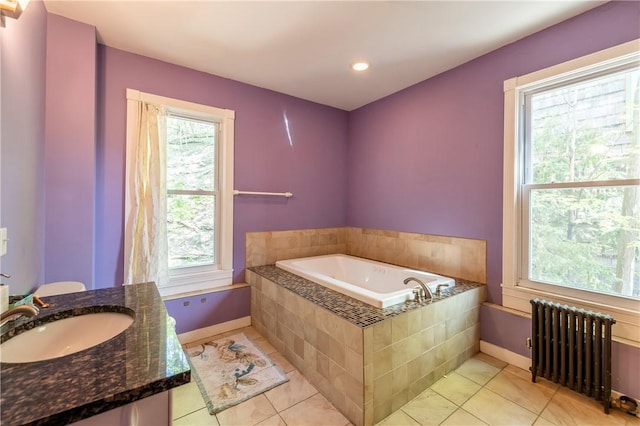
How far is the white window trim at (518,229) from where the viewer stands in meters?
1.68

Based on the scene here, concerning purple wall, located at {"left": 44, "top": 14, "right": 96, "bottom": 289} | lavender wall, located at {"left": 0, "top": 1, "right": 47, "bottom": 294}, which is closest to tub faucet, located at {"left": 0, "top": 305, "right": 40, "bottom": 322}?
lavender wall, located at {"left": 0, "top": 1, "right": 47, "bottom": 294}

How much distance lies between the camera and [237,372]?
206cm

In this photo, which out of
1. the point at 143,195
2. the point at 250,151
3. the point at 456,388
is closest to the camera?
the point at 456,388

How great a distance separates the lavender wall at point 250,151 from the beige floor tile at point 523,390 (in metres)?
2.23

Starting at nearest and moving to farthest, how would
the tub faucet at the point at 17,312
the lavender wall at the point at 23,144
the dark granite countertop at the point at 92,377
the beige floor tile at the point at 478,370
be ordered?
the dark granite countertop at the point at 92,377
the tub faucet at the point at 17,312
the lavender wall at the point at 23,144
the beige floor tile at the point at 478,370

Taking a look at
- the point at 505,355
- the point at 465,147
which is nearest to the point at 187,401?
the point at 505,355

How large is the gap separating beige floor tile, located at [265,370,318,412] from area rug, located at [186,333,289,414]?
5cm

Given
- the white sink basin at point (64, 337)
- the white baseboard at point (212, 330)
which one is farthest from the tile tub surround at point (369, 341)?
the white sink basin at point (64, 337)

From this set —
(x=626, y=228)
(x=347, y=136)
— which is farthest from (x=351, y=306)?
(x=347, y=136)

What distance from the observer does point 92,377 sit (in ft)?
2.28

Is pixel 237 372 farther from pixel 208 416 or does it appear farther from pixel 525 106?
pixel 525 106

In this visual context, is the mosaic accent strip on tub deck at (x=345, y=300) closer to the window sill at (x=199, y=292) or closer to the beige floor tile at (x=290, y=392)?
the window sill at (x=199, y=292)

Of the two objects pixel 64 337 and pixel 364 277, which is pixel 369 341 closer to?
pixel 64 337

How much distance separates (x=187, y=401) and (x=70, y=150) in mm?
1865
